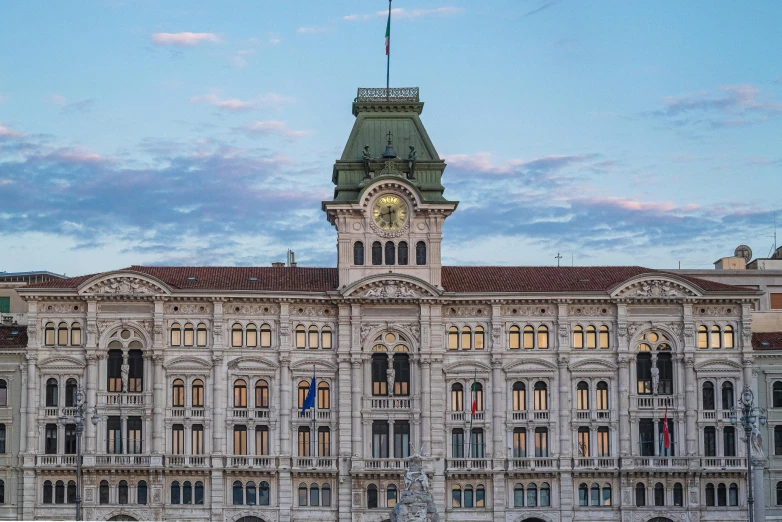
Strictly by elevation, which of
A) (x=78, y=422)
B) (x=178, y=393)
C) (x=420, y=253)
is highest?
(x=420, y=253)

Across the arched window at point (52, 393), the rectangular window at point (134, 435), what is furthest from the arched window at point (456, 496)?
the arched window at point (52, 393)

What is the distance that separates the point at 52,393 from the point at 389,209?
2467 cm

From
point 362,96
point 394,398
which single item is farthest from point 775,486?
point 362,96

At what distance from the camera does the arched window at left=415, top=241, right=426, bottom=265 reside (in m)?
91.1

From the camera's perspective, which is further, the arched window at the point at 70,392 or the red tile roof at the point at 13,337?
the red tile roof at the point at 13,337

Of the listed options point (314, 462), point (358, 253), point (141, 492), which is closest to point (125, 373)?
point (141, 492)

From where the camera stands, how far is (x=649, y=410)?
294 ft

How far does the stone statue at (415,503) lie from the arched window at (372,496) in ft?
69.5

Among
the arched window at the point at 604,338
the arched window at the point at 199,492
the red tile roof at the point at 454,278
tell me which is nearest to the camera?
the arched window at the point at 199,492

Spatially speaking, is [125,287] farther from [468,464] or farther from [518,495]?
[518,495]

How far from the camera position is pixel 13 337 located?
9075cm

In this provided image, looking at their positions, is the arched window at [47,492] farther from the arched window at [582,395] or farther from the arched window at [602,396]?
the arched window at [602,396]

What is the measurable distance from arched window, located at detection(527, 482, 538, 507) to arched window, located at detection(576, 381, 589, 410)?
5.85 meters

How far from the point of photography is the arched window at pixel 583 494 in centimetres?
8912
